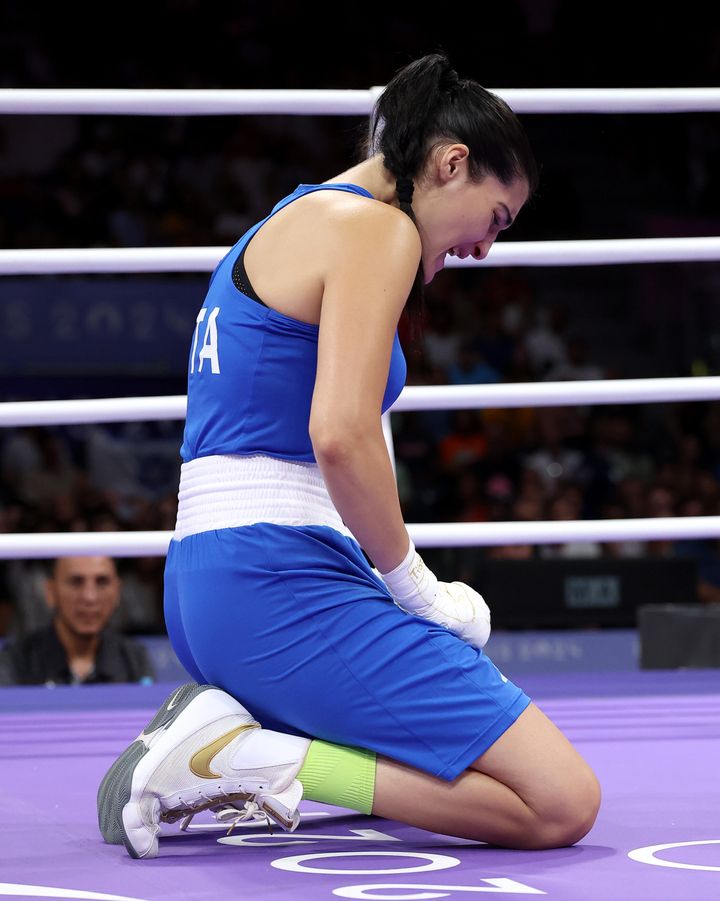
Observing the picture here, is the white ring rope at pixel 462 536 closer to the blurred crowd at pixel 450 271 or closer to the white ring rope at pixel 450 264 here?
the white ring rope at pixel 450 264

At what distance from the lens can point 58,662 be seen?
2.78 metres

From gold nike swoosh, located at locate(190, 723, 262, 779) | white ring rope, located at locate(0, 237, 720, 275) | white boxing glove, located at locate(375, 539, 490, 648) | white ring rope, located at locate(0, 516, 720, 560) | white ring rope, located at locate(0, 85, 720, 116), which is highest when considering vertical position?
white ring rope, located at locate(0, 85, 720, 116)

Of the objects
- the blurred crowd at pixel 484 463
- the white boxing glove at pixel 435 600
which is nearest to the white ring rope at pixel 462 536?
the white boxing glove at pixel 435 600

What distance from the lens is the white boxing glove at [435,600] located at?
124cm

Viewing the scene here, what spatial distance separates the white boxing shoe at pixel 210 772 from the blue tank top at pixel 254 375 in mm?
252

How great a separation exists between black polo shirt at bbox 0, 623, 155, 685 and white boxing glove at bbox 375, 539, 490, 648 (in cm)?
157

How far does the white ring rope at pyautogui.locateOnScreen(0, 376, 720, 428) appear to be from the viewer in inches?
75.4

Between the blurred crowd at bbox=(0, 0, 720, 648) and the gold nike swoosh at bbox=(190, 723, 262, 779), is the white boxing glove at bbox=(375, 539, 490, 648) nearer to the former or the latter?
the gold nike swoosh at bbox=(190, 723, 262, 779)

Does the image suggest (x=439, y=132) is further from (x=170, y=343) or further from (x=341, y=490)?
(x=170, y=343)

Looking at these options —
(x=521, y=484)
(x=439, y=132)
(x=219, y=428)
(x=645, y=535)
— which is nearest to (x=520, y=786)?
(x=219, y=428)

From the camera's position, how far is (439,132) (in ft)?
4.23

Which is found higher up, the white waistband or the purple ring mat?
the white waistband

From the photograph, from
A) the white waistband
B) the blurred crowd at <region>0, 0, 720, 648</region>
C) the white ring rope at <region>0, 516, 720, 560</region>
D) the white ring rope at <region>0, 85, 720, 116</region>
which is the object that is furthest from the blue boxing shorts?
the blurred crowd at <region>0, 0, 720, 648</region>

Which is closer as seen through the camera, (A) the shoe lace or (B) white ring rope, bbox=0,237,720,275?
(A) the shoe lace
